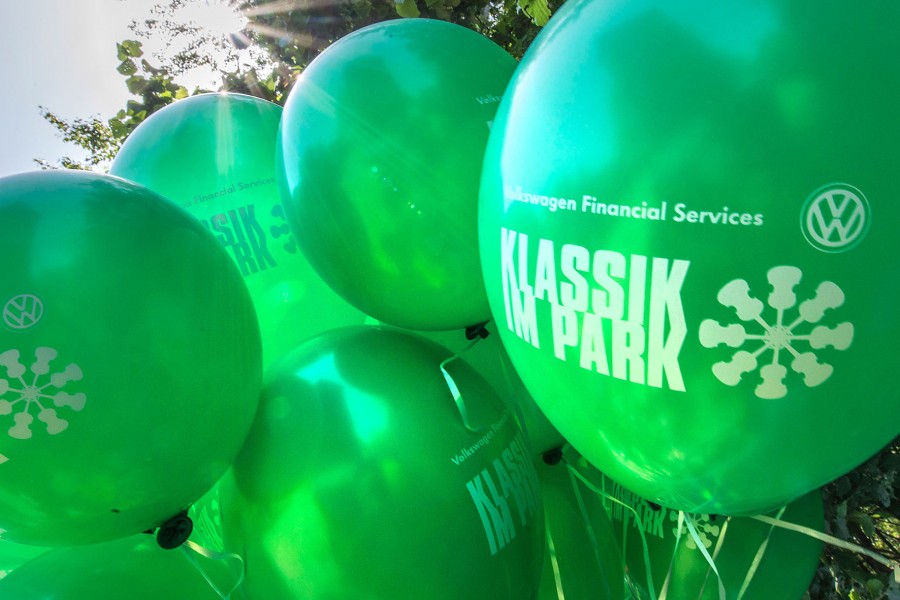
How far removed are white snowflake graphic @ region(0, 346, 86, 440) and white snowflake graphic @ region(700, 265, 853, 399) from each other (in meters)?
1.05

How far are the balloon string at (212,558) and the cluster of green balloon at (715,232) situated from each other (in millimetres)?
825

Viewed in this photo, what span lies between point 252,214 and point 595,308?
4.20 feet

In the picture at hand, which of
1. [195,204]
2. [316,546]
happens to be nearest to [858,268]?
[316,546]

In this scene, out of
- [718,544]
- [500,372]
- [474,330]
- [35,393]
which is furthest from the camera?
[500,372]

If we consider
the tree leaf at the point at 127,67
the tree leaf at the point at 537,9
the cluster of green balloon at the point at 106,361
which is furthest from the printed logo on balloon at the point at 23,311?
the tree leaf at the point at 127,67

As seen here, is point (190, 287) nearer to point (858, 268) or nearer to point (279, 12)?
point (858, 268)

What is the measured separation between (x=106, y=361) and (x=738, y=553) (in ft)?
5.14

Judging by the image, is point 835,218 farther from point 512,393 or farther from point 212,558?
point 212,558

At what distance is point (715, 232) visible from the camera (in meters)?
0.80

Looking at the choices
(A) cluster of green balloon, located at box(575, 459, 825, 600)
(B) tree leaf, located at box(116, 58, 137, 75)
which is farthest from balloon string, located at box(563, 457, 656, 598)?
(B) tree leaf, located at box(116, 58, 137, 75)

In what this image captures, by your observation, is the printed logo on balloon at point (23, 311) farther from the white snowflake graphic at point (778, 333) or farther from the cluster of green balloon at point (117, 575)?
the white snowflake graphic at point (778, 333)

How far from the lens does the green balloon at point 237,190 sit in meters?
1.83

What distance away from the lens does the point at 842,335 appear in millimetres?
807

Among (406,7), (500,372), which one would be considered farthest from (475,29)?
(500,372)
